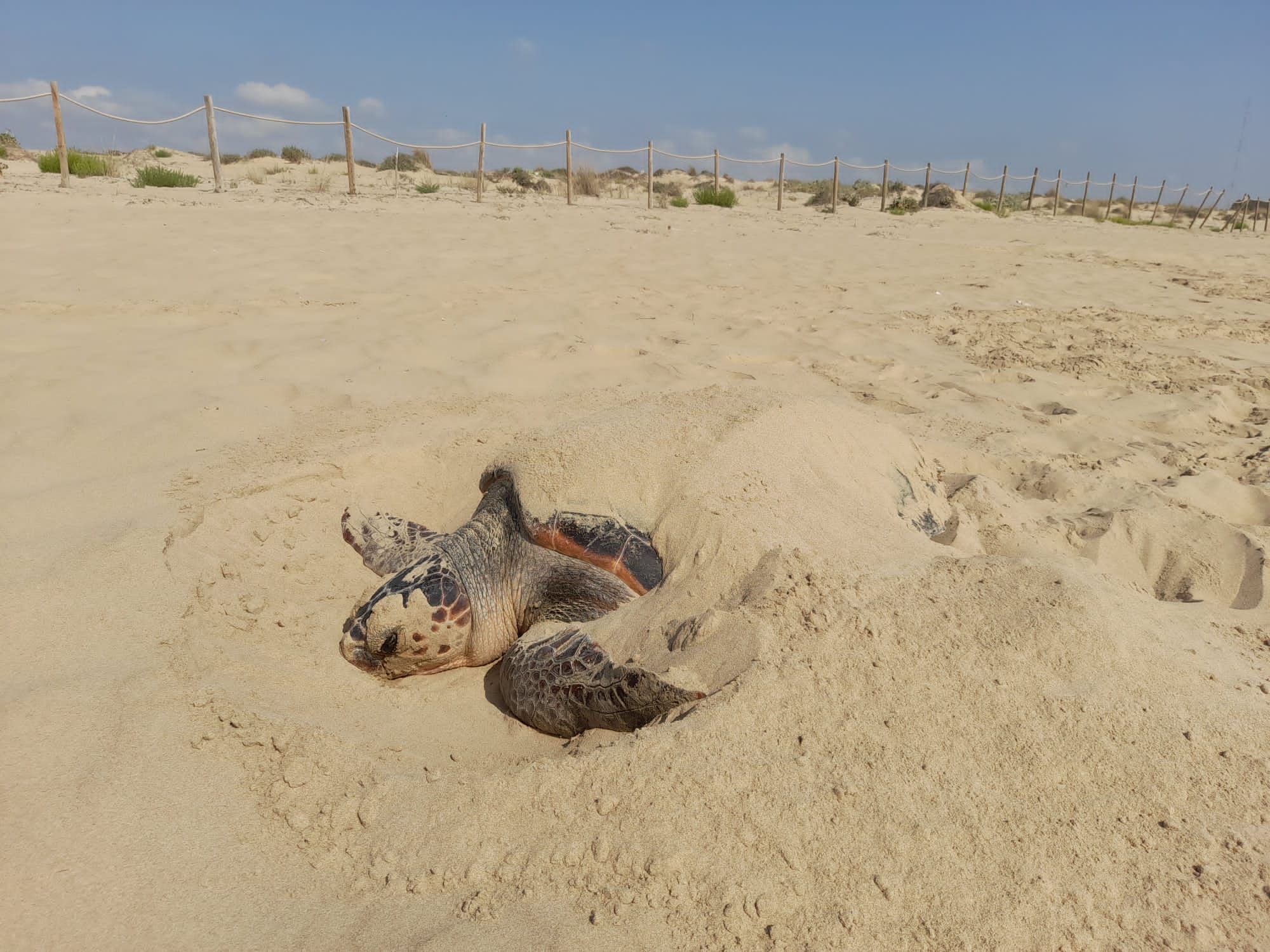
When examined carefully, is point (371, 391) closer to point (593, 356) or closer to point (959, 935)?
point (593, 356)

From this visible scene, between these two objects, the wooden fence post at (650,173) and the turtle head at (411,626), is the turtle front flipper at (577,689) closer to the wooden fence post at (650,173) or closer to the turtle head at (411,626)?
the turtle head at (411,626)

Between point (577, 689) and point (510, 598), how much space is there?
0.78 meters

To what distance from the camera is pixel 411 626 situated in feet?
7.43

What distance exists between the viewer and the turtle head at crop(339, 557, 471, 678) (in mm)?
2238

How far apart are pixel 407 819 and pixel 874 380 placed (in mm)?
3613

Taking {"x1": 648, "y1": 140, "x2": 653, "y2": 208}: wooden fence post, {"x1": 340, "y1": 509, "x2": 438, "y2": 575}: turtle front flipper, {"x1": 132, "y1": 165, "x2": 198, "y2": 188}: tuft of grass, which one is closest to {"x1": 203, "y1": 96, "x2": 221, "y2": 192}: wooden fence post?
{"x1": 132, "y1": 165, "x2": 198, "y2": 188}: tuft of grass

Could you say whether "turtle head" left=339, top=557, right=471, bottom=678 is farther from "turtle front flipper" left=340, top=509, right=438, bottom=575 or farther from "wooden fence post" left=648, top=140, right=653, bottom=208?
"wooden fence post" left=648, top=140, right=653, bottom=208

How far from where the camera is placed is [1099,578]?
191cm

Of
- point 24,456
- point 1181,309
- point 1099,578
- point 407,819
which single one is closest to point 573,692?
point 407,819

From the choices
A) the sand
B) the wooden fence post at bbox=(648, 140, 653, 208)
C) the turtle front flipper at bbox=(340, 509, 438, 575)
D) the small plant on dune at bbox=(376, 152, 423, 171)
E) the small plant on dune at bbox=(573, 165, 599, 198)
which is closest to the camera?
the sand

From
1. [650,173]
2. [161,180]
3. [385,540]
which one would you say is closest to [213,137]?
[161,180]

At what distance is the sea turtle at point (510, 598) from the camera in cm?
192

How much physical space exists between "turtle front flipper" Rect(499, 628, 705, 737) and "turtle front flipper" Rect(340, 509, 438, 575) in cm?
72

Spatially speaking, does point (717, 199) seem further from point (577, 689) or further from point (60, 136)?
point (577, 689)
